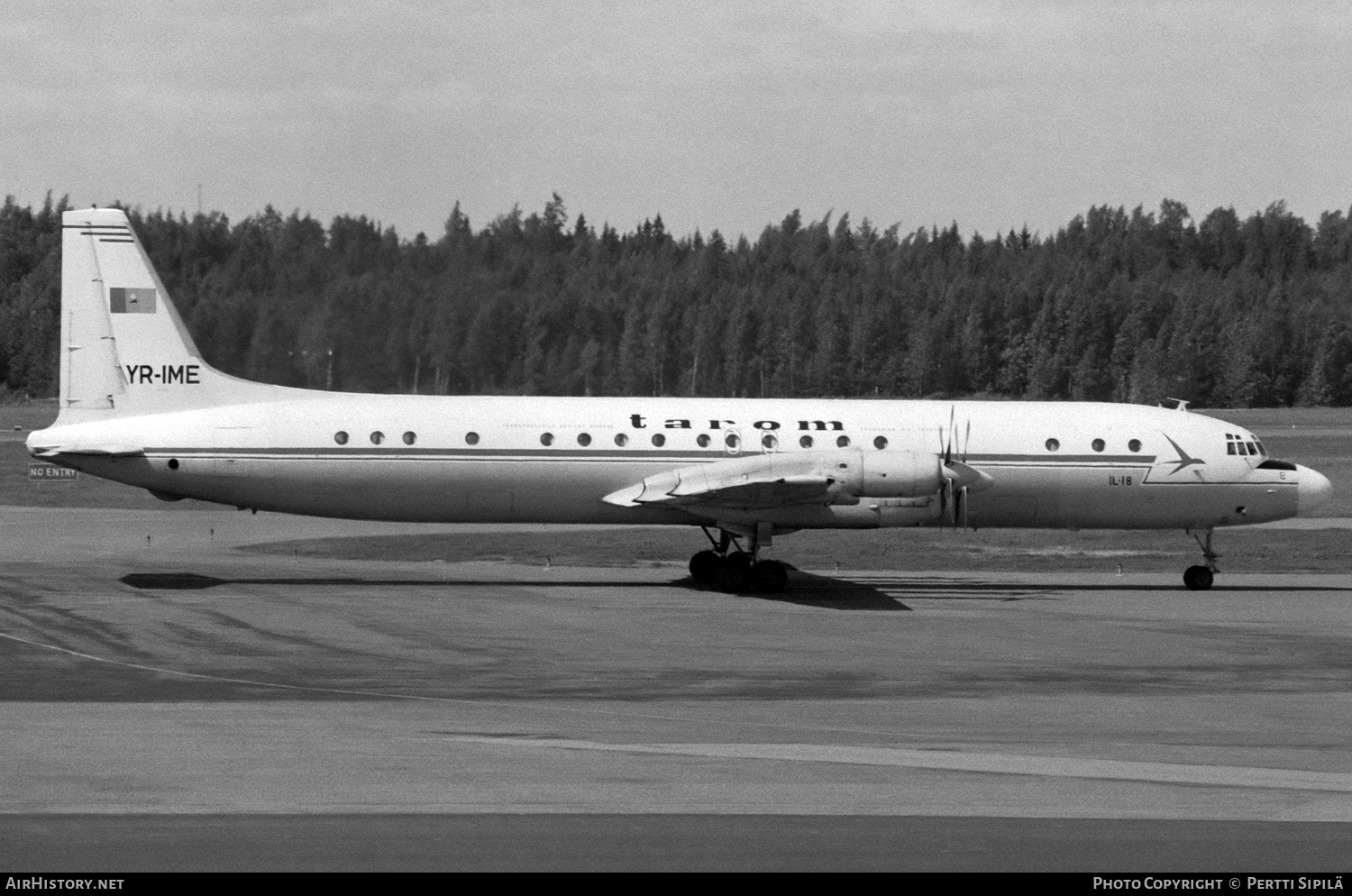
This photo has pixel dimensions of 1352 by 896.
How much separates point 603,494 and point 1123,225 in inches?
5351

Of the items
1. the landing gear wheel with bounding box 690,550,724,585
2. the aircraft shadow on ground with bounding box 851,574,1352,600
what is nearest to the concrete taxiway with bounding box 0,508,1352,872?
the aircraft shadow on ground with bounding box 851,574,1352,600

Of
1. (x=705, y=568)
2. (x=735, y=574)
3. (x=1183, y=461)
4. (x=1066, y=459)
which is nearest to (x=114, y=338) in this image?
(x=705, y=568)

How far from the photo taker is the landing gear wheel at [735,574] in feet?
96.2

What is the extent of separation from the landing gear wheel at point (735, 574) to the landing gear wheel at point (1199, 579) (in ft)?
29.9

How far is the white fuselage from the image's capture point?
1133 inches

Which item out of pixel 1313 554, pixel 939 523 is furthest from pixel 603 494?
pixel 1313 554

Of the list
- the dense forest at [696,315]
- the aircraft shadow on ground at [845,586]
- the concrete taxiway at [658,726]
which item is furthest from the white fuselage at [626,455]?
the dense forest at [696,315]

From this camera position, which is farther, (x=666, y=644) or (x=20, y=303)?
(x=20, y=303)

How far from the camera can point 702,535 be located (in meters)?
40.7

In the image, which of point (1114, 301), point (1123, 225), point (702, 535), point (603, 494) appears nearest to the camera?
point (603, 494)

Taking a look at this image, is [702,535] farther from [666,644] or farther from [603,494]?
[666,644]

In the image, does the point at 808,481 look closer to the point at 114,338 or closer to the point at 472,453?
the point at 472,453

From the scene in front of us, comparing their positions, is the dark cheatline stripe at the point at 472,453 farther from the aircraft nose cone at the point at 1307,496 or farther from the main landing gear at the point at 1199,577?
the aircraft nose cone at the point at 1307,496

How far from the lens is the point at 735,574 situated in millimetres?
29406
